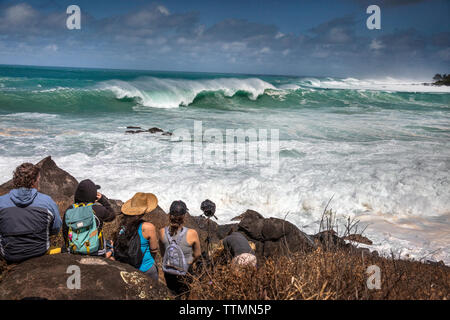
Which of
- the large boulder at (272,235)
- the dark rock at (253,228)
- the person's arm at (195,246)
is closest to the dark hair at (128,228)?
the person's arm at (195,246)

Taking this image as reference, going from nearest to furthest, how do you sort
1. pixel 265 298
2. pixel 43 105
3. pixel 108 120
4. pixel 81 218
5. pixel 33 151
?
pixel 265 298
pixel 81 218
pixel 33 151
pixel 108 120
pixel 43 105

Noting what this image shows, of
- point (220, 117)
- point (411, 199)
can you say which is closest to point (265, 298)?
point (411, 199)

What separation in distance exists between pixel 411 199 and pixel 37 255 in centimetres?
909

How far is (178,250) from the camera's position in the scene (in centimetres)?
361

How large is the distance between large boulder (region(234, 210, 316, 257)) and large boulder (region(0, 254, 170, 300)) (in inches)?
109

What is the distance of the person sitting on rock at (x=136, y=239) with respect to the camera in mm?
3570

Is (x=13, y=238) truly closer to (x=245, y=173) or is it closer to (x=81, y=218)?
(x=81, y=218)

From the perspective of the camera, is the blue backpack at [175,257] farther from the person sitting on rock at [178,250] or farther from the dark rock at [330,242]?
the dark rock at [330,242]

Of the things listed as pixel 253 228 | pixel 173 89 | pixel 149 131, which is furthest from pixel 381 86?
pixel 253 228

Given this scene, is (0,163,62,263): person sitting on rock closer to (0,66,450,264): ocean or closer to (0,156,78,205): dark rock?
(0,156,78,205): dark rock

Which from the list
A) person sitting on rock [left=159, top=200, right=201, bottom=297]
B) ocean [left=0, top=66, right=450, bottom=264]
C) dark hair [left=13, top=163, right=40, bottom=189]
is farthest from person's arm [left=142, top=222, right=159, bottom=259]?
ocean [left=0, top=66, right=450, bottom=264]

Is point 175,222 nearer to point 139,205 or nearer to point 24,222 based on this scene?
point 139,205

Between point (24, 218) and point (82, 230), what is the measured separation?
1.75 feet

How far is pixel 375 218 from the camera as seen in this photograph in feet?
28.1
